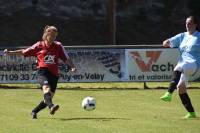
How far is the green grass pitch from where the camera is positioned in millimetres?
12094

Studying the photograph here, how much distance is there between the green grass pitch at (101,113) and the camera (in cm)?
1209

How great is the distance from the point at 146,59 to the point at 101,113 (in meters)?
9.58

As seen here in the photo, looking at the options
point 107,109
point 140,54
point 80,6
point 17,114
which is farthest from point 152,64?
point 80,6

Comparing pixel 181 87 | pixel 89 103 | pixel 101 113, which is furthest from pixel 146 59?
pixel 181 87

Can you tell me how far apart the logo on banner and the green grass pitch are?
3.24 feet

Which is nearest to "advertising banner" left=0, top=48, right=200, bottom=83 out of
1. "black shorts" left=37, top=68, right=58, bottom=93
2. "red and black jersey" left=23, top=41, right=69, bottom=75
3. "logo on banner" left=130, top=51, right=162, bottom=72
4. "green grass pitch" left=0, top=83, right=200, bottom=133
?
"logo on banner" left=130, top=51, right=162, bottom=72

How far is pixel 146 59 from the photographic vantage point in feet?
80.7

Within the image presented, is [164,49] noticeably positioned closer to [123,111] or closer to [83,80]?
[83,80]

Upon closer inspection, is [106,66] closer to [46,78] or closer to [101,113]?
[101,113]

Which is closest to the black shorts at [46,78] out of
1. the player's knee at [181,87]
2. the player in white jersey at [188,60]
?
the player in white jersey at [188,60]

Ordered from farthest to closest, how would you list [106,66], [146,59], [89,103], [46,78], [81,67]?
[146,59]
[106,66]
[81,67]
[89,103]
[46,78]

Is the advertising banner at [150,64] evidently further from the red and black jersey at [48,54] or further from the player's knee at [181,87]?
the player's knee at [181,87]

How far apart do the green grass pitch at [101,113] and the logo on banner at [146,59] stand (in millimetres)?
989

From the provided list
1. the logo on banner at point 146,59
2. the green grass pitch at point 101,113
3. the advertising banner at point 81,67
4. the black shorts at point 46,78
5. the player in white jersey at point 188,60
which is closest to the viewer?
the green grass pitch at point 101,113
